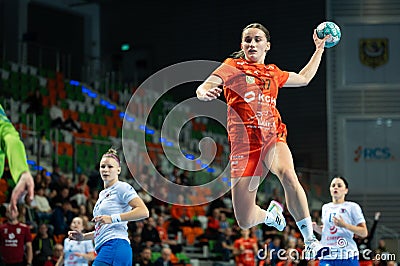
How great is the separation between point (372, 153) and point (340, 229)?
19278 mm

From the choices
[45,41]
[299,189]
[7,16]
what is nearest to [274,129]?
[299,189]

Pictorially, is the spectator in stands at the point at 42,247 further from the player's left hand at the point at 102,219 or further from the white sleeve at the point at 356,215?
the player's left hand at the point at 102,219

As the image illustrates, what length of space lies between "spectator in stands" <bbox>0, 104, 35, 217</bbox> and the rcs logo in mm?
24987

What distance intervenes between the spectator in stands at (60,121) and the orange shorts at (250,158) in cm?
1287

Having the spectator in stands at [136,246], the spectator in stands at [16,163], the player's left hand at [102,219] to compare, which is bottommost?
the spectator in stands at [136,246]

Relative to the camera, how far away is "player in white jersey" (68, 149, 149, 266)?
8078 mm

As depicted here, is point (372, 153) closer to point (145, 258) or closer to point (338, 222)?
point (145, 258)

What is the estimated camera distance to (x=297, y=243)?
19.3 m

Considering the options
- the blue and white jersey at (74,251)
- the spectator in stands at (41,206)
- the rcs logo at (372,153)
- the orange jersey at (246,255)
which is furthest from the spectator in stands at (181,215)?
the rcs logo at (372,153)

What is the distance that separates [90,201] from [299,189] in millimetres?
10334

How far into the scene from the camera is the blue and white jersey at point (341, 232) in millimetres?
9742

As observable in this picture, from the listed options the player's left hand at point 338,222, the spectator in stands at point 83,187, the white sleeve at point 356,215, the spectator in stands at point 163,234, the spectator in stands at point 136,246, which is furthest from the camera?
the spectator in stands at point 163,234

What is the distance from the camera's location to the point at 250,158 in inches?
296

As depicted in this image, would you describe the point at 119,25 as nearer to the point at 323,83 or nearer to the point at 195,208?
the point at 323,83
